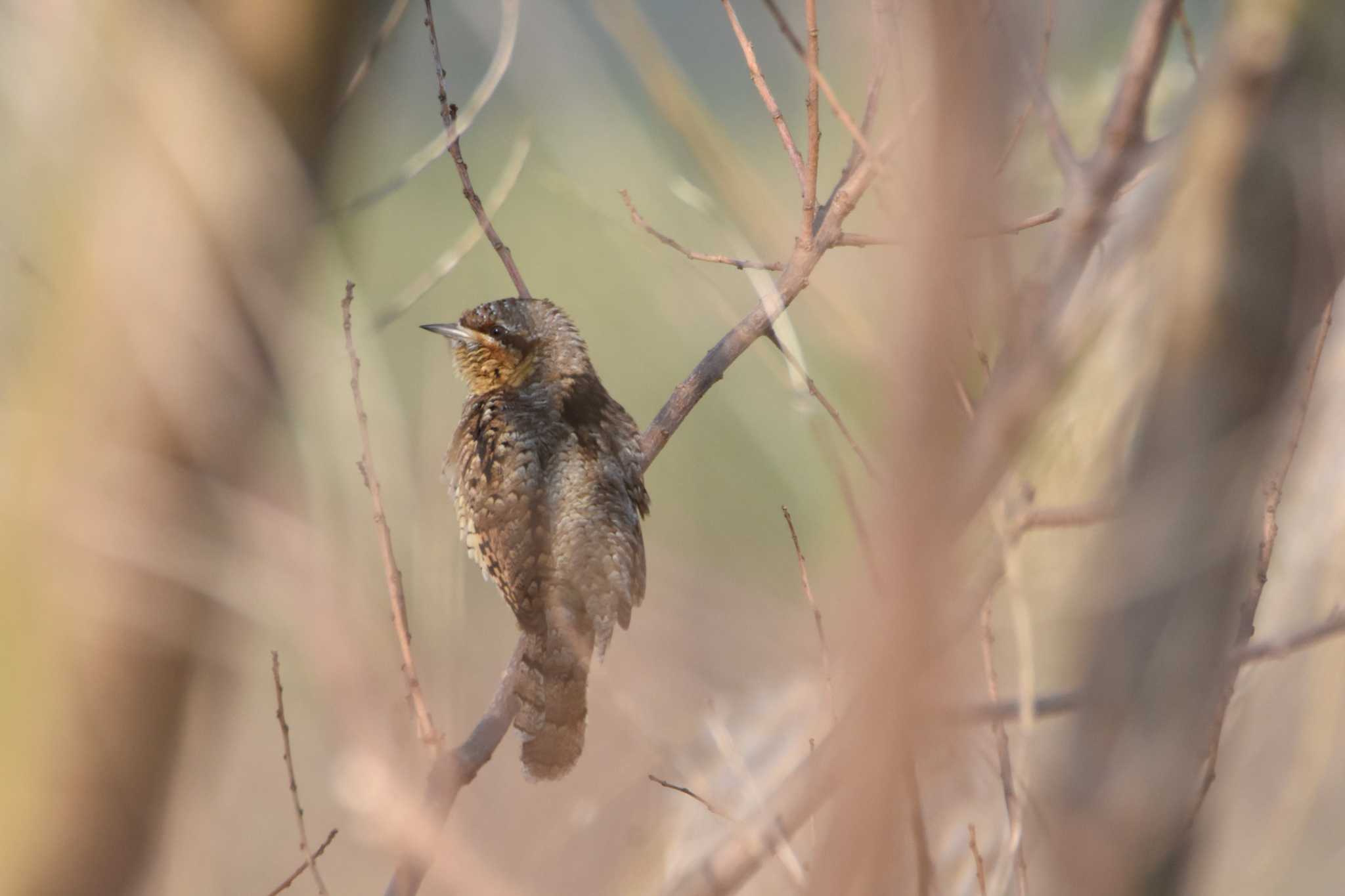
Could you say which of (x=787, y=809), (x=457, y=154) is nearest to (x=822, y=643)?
(x=787, y=809)

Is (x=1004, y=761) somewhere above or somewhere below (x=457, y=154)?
below

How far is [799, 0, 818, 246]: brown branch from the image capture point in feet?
6.29

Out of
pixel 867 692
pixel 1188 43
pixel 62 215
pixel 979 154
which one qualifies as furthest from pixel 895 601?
pixel 62 215

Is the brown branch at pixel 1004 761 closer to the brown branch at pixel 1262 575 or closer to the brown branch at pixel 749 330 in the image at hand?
the brown branch at pixel 1262 575

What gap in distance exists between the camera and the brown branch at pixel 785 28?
1952 mm

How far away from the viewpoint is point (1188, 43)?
186 centimetres

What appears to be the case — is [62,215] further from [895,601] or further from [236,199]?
[895,601]

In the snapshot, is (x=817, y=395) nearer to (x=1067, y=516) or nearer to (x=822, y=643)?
(x=1067, y=516)

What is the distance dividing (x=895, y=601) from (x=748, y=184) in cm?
99

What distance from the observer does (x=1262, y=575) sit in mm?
1624

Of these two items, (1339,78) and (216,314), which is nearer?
(1339,78)

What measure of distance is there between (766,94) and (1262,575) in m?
1.36

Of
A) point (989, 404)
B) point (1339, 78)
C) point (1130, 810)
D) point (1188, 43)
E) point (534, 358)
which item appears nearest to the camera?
point (989, 404)

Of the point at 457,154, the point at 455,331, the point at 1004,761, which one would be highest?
the point at 455,331
